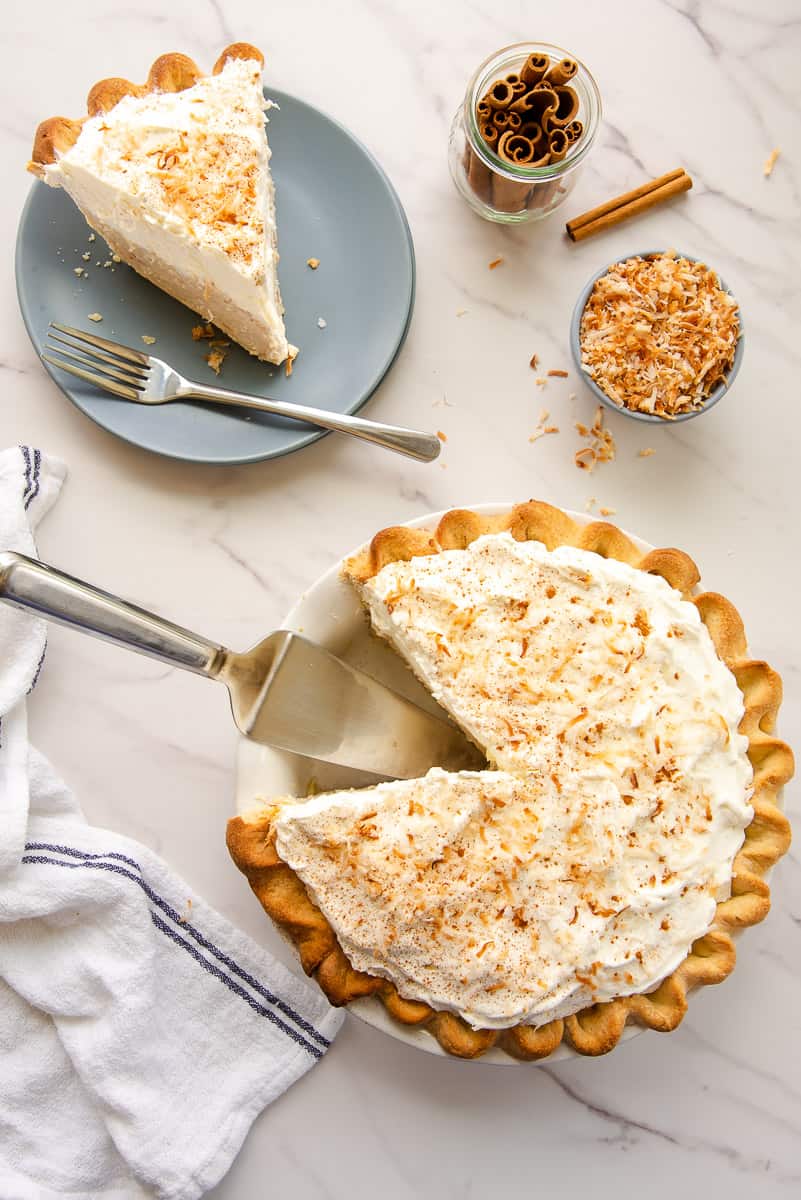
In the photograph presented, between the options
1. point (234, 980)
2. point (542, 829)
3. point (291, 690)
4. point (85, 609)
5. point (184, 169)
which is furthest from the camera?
point (234, 980)

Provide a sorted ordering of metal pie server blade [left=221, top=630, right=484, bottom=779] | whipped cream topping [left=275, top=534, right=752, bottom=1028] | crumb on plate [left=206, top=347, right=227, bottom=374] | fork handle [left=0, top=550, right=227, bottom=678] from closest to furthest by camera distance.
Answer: fork handle [left=0, top=550, right=227, bottom=678] < whipped cream topping [left=275, top=534, right=752, bottom=1028] < metal pie server blade [left=221, top=630, right=484, bottom=779] < crumb on plate [left=206, top=347, right=227, bottom=374]

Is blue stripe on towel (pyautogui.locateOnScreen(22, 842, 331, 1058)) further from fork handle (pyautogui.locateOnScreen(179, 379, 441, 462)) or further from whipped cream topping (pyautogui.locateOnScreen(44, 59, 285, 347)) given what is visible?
whipped cream topping (pyautogui.locateOnScreen(44, 59, 285, 347))

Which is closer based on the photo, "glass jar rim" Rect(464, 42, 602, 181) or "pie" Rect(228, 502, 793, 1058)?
"pie" Rect(228, 502, 793, 1058)

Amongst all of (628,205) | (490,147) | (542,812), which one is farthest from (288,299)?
(542,812)

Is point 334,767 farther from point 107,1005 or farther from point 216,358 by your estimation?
point 216,358

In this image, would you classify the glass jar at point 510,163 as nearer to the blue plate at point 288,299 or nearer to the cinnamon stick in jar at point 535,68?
the cinnamon stick in jar at point 535,68

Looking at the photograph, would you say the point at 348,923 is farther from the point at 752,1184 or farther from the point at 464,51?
the point at 464,51

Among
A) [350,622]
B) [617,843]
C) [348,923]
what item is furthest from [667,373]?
[348,923]

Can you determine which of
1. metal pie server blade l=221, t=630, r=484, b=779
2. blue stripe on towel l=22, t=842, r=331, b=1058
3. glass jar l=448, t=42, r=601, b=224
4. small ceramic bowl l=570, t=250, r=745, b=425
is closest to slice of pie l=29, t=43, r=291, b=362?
glass jar l=448, t=42, r=601, b=224
